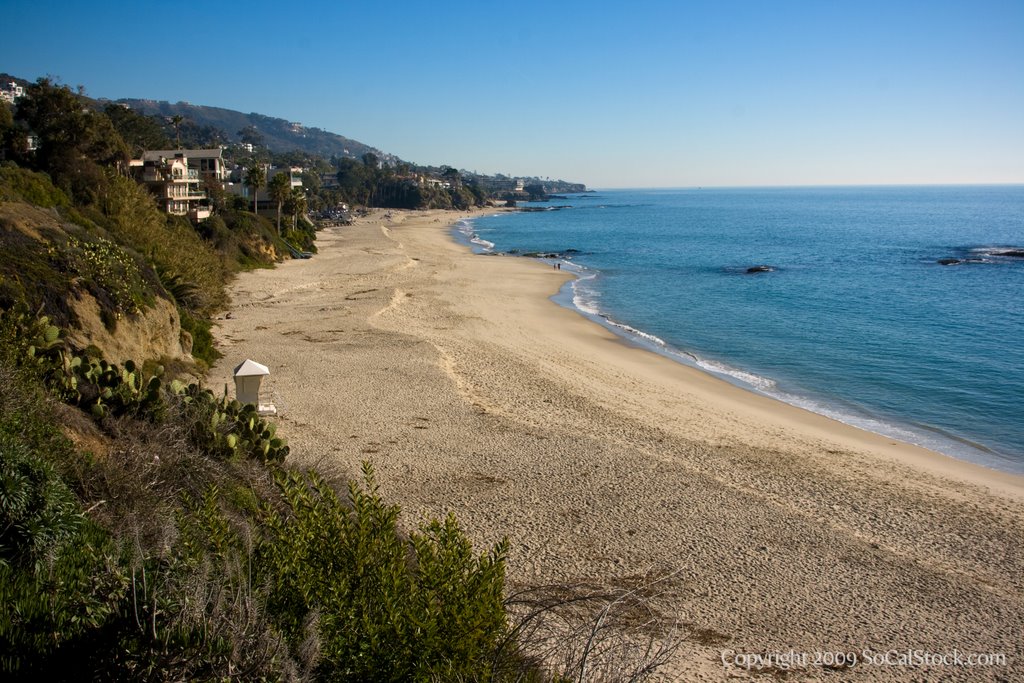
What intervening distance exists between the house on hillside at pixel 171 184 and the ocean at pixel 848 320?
84.7 ft

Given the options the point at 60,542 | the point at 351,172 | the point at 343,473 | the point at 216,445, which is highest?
the point at 351,172

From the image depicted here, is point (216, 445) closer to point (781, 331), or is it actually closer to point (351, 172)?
point (781, 331)

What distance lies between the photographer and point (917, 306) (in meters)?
37.8

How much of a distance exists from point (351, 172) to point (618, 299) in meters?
143

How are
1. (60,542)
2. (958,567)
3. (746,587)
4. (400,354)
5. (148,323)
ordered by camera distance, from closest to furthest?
1. (60,542)
2. (746,587)
3. (958,567)
4. (148,323)
5. (400,354)

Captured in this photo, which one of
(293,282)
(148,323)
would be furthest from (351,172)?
(148,323)

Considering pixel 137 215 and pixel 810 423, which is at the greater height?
pixel 137 215

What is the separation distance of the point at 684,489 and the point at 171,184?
4471 cm

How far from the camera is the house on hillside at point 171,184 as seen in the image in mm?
46812

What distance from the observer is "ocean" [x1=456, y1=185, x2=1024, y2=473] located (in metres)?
21.0

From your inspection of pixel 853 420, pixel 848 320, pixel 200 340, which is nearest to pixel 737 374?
pixel 853 420

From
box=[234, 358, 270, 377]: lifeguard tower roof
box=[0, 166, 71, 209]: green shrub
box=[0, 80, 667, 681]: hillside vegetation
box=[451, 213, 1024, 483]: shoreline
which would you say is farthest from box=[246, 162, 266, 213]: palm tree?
box=[234, 358, 270, 377]: lifeguard tower roof

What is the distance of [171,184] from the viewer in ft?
157

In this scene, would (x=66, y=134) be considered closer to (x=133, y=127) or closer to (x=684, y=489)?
(x=684, y=489)
